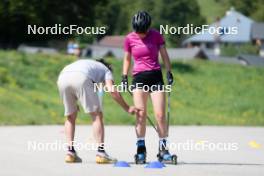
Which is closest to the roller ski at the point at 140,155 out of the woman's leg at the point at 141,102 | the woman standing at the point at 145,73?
the woman standing at the point at 145,73

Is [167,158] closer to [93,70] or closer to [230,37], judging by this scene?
[93,70]

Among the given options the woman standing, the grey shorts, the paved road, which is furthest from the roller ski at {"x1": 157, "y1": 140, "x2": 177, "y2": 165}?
the grey shorts

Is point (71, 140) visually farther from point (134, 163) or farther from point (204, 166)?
point (204, 166)

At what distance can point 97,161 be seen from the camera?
9.54 metres

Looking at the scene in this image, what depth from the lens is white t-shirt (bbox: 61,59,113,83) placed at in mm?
9453

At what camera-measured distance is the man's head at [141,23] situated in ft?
31.4

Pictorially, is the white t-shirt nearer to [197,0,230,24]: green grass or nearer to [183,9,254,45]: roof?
[183,9,254,45]: roof

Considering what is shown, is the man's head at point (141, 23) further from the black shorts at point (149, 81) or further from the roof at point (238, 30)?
the roof at point (238, 30)

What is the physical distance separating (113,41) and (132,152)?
6710 centimetres

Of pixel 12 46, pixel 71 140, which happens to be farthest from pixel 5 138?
pixel 12 46

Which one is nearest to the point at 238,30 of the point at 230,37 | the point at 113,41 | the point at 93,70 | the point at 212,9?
the point at 230,37

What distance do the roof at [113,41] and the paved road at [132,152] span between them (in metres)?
53.0

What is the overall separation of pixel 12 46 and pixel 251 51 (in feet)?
271

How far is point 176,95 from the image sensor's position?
26234 mm
